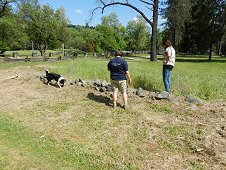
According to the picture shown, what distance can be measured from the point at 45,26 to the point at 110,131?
41565 mm

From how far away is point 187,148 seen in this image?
17.7 feet

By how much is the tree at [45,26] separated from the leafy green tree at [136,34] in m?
31.7

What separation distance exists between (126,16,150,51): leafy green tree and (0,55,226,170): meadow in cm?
6829

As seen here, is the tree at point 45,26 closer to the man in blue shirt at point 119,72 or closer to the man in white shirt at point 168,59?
the man in white shirt at point 168,59

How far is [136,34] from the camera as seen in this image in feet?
252

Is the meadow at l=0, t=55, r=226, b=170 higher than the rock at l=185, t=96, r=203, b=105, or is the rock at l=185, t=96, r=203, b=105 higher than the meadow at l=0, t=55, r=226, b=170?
the rock at l=185, t=96, r=203, b=105

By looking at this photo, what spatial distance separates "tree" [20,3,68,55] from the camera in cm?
4469

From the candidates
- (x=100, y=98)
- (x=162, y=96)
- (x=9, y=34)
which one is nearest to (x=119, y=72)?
(x=100, y=98)

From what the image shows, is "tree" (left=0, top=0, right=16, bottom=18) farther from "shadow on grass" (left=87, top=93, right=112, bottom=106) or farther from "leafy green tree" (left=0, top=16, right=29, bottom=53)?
"shadow on grass" (left=87, top=93, right=112, bottom=106)

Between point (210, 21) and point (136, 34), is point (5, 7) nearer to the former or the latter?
point (210, 21)

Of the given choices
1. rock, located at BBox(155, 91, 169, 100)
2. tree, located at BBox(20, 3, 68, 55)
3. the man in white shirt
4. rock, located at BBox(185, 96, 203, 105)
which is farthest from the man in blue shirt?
tree, located at BBox(20, 3, 68, 55)

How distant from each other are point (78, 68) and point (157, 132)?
8471 millimetres

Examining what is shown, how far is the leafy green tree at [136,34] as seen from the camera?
7606 centimetres

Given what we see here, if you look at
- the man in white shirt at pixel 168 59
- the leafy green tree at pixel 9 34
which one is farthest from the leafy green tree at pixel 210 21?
the man in white shirt at pixel 168 59
